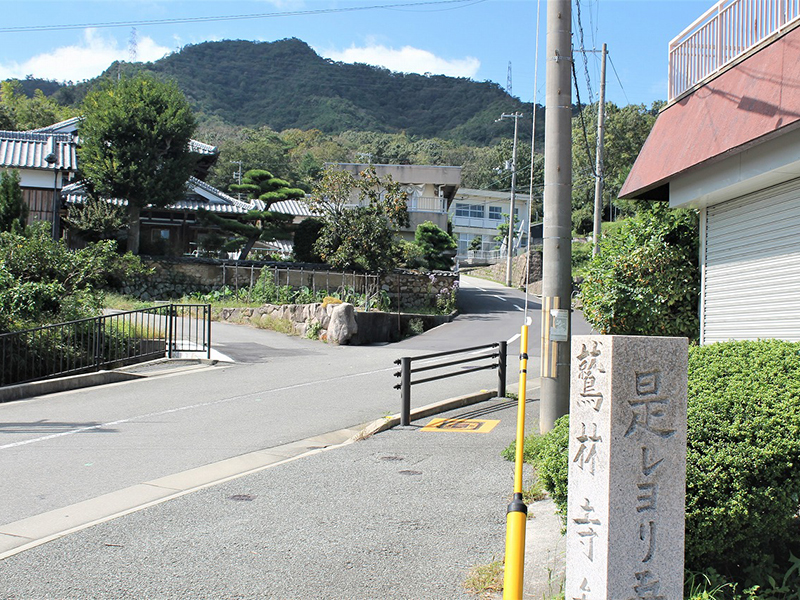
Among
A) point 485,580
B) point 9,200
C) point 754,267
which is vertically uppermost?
point 9,200

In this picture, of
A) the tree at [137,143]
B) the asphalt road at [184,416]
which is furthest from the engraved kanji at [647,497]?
the tree at [137,143]

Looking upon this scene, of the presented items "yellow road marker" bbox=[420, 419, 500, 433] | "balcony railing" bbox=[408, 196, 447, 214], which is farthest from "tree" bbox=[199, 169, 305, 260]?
"yellow road marker" bbox=[420, 419, 500, 433]

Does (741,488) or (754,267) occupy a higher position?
(754,267)

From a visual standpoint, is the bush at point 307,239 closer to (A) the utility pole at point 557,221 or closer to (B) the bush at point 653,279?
(B) the bush at point 653,279

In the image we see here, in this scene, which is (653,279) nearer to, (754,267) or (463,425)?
(754,267)

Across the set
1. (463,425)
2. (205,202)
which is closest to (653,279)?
(463,425)

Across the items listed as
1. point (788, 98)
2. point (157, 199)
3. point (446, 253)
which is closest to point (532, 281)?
point (446, 253)

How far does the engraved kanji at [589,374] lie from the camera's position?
375 centimetres

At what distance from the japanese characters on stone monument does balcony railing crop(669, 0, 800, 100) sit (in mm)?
5855

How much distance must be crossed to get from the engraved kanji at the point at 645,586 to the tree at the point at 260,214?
3317 centimetres

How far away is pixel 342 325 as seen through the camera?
2353 centimetres

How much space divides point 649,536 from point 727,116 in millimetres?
6371

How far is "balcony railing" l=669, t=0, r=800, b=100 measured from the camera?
8.30 meters

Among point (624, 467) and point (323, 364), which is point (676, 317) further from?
point (323, 364)
